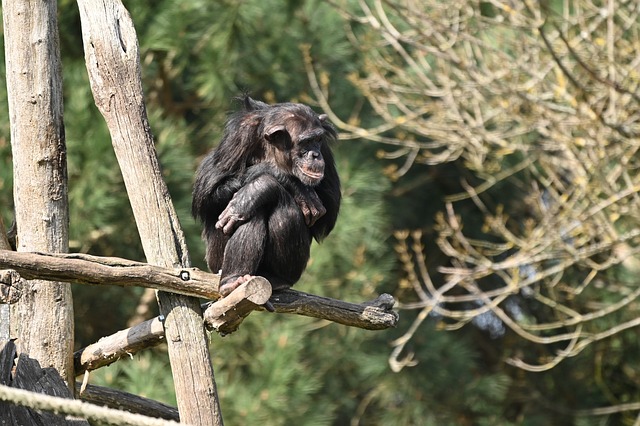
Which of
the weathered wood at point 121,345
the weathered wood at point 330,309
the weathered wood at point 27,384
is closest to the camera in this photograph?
the weathered wood at point 27,384

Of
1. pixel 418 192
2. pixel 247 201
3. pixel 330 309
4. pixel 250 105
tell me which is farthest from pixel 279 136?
pixel 418 192

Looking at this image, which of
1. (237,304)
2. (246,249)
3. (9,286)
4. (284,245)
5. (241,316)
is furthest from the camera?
(284,245)

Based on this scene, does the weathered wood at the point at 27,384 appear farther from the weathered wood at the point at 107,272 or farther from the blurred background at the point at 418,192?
the blurred background at the point at 418,192

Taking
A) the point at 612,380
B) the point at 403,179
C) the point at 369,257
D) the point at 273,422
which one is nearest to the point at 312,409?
the point at 273,422

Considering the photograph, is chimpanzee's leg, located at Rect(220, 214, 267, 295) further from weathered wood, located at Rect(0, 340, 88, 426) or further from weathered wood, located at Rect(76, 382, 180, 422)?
weathered wood, located at Rect(0, 340, 88, 426)

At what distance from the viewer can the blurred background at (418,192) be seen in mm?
8406

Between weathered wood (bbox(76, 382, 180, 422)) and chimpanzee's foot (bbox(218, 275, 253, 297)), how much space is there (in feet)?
2.86

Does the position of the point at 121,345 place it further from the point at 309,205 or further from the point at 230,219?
the point at 309,205

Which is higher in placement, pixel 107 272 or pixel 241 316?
pixel 107 272

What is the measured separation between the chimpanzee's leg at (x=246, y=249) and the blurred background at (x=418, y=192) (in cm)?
315

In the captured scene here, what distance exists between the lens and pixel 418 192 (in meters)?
13.7

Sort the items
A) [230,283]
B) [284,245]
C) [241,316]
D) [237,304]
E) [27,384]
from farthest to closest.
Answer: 1. [284,245]
2. [230,283]
3. [241,316]
4. [237,304]
5. [27,384]

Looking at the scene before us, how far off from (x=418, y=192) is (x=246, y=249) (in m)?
8.84

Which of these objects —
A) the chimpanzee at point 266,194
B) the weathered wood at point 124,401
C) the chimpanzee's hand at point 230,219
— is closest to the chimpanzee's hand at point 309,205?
the chimpanzee at point 266,194
